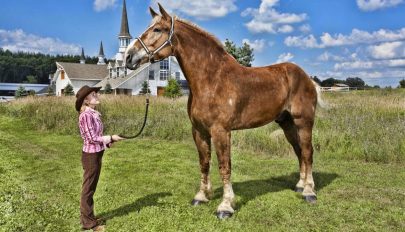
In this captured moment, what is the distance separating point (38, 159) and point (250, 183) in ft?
18.0

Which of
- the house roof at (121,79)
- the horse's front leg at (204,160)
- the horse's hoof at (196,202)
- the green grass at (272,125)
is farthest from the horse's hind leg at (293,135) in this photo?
the house roof at (121,79)

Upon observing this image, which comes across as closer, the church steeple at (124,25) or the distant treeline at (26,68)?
the church steeple at (124,25)

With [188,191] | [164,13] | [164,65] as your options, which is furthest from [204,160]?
[164,65]

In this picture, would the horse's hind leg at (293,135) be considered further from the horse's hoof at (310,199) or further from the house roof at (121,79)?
the house roof at (121,79)

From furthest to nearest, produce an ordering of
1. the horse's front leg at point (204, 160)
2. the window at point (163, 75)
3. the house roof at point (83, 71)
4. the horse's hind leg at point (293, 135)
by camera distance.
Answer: the house roof at point (83, 71) → the window at point (163, 75) → the horse's hind leg at point (293, 135) → the horse's front leg at point (204, 160)

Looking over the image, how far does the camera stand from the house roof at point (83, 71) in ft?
167

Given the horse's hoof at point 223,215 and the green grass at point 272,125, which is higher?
the green grass at point 272,125

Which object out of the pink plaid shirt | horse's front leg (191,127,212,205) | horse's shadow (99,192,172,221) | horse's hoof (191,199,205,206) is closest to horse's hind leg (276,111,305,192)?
horse's front leg (191,127,212,205)

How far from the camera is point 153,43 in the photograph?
5.04 meters

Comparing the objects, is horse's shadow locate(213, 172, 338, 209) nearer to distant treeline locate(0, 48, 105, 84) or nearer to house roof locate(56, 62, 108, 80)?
house roof locate(56, 62, 108, 80)

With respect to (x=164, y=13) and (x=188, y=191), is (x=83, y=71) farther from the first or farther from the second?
(x=164, y=13)

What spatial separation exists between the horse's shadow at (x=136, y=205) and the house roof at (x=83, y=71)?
47.2 meters

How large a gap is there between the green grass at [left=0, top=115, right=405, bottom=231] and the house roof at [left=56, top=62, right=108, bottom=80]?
42120mm

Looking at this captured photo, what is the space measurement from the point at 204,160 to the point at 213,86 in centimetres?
118
